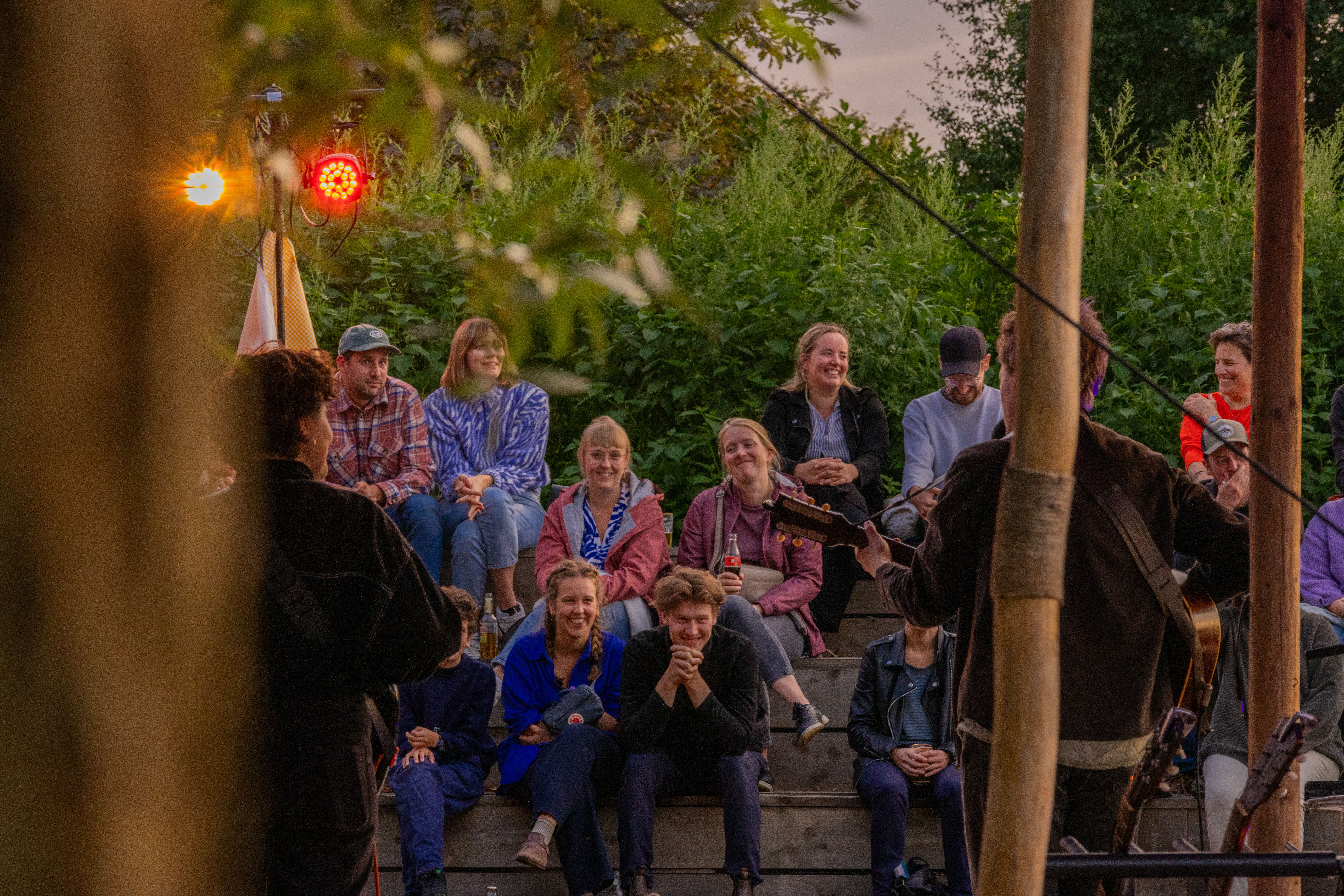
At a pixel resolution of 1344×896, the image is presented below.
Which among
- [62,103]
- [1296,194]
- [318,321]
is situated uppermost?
[318,321]

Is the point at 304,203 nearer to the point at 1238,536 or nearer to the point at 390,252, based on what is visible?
the point at 390,252

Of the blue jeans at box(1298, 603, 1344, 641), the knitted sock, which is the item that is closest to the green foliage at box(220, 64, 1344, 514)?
the blue jeans at box(1298, 603, 1344, 641)

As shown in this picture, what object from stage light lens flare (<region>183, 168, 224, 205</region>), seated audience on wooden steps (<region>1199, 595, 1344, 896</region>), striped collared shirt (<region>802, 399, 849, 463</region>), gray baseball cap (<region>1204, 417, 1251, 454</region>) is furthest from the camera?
striped collared shirt (<region>802, 399, 849, 463</region>)

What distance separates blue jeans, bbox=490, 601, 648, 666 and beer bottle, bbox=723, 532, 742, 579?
0.42 meters

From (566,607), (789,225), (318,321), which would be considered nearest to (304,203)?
(318,321)

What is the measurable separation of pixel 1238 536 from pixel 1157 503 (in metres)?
0.27

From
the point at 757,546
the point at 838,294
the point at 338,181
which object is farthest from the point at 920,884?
the point at 338,181

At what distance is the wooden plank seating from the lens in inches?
216

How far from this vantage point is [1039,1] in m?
1.59

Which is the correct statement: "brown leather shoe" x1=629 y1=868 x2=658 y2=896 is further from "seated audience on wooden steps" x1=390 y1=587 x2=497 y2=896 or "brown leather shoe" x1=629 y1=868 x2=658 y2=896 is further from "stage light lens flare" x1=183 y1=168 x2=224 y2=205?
"stage light lens flare" x1=183 y1=168 x2=224 y2=205

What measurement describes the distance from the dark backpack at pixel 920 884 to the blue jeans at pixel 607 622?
1.72 m

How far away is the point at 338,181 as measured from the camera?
8.03 metres

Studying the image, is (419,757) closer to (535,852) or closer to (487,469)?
(535,852)

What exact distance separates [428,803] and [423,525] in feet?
5.97
